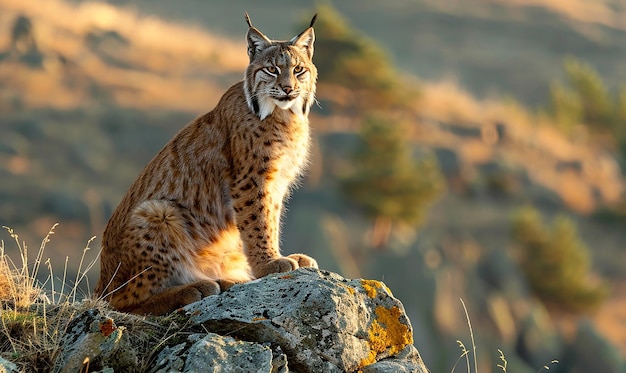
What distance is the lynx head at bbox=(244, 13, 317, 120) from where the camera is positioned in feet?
30.1

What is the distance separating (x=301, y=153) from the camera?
940 cm

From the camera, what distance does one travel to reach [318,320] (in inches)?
248

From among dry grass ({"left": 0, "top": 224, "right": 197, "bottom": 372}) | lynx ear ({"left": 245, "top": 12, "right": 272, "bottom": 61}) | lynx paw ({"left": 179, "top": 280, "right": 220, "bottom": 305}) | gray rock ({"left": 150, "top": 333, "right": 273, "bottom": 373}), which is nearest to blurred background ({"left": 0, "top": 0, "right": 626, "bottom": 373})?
lynx ear ({"left": 245, "top": 12, "right": 272, "bottom": 61})

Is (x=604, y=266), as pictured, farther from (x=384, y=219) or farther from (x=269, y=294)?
(x=269, y=294)

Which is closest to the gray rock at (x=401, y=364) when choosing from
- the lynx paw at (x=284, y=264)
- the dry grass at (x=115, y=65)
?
the lynx paw at (x=284, y=264)

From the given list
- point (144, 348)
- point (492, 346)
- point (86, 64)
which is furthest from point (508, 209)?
point (144, 348)

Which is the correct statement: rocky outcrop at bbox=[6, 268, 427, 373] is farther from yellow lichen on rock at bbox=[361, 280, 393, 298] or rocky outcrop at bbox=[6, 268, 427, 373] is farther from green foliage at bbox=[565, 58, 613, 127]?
green foliage at bbox=[565, 58, 613, 127]

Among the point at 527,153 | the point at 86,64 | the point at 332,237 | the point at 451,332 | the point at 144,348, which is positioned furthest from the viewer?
the point at 527,153

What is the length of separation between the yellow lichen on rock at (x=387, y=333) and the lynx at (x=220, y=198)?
67.4 inches

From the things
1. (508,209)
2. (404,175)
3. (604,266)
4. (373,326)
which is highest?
(373,326)

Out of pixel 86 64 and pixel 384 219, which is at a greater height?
pixel 86 64

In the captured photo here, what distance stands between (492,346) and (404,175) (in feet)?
29.7

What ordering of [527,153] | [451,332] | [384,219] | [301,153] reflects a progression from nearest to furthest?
[301,153], [451,332], [384,219], [527,153]

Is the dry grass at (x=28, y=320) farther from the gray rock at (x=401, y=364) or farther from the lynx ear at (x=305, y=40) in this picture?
the lynx ear at (x=305, y=40)
